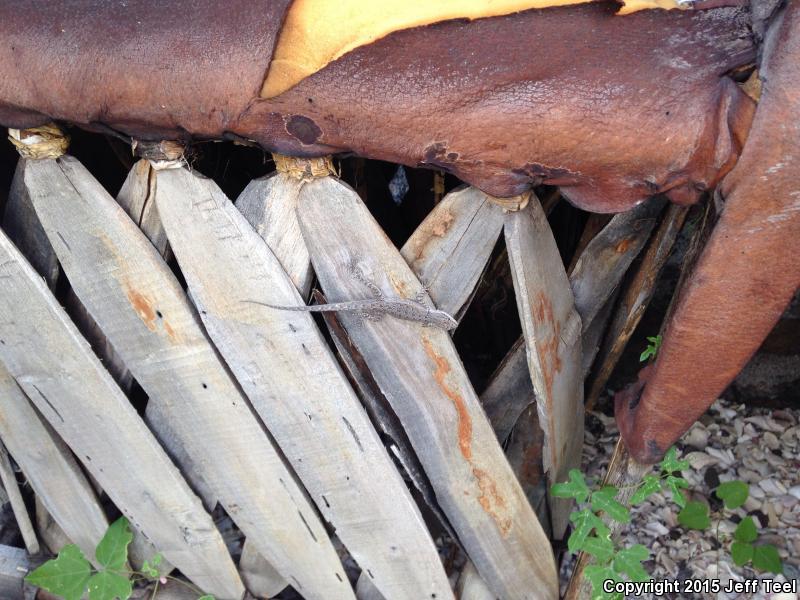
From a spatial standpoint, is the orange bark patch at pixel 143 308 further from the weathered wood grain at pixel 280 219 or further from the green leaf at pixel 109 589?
the green leaf at pixel 109 589

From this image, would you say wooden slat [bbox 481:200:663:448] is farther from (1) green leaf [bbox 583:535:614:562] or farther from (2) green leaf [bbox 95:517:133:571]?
(2) green leaf [bbox 95:517:133:571]

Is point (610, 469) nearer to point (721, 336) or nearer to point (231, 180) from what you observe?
point (721, 336)

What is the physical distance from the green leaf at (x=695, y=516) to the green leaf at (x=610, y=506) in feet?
1.98

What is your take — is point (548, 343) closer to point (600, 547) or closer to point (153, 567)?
point (600, 547)

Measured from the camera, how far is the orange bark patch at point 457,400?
1552 mm

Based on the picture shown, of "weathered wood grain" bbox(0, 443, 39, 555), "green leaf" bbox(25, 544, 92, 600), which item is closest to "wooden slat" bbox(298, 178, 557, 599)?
"green leaf" bbox(25, 544, 92, 600)

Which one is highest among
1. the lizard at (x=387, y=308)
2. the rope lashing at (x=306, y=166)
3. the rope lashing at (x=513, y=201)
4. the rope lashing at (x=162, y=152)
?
the rope lashing at (x=162, y=152)

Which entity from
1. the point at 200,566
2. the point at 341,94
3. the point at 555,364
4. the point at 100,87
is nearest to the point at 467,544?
the point at 555,364

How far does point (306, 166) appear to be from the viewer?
4.61 feet

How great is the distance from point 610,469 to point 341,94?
1.05 meters

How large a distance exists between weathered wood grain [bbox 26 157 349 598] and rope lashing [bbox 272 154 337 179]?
38cm

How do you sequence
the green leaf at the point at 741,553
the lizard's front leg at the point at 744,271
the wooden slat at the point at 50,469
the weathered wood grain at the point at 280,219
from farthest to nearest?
the green leaf at the point at 741,553 < the wooden slat at the point at 50,469 < the weathered wood grain at the point at 280,219 < the lizard's front leg at the point at 744,271

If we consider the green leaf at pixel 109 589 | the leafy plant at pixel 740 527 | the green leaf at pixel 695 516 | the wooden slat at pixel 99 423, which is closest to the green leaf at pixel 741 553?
the leafy plant at pixel 740 527

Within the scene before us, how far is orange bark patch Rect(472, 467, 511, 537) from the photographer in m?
1.69
